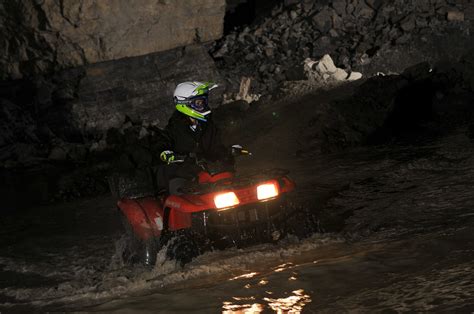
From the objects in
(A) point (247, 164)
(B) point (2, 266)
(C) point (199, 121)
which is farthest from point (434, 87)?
(B) point (2, 266)

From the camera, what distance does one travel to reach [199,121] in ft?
21.7

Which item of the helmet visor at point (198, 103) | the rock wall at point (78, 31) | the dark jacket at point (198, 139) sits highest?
the rock wall at point (78, 31)

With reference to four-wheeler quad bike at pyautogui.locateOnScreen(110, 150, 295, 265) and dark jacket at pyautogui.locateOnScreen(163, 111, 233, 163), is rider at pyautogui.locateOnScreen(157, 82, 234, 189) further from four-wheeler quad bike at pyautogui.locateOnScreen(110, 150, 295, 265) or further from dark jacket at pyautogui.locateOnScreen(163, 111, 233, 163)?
four-wheeler quad bike at pyautogui.locateOnScreen(110, 150, 295, 265)

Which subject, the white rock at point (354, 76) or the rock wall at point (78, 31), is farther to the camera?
the rock wall at point (78, 31)

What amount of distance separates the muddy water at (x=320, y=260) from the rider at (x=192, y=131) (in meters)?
0.92

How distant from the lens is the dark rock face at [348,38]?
15555 mm

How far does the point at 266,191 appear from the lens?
19.9 feet

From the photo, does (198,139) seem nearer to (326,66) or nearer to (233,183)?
(233,183)

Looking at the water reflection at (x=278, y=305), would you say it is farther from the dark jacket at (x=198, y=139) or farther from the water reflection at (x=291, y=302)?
the dark jacket at (x=198, y=139)

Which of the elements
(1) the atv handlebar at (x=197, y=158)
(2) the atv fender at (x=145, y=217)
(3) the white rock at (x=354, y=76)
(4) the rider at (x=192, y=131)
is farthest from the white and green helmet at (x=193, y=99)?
(3) the white rock at (x=354, y=76)

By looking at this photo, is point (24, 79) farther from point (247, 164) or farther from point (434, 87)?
point (434, 87)

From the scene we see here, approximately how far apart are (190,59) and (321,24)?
11.8 feet

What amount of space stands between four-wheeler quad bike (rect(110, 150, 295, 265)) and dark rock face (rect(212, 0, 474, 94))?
32.3 ft

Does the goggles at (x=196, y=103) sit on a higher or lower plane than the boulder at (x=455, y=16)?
lower
